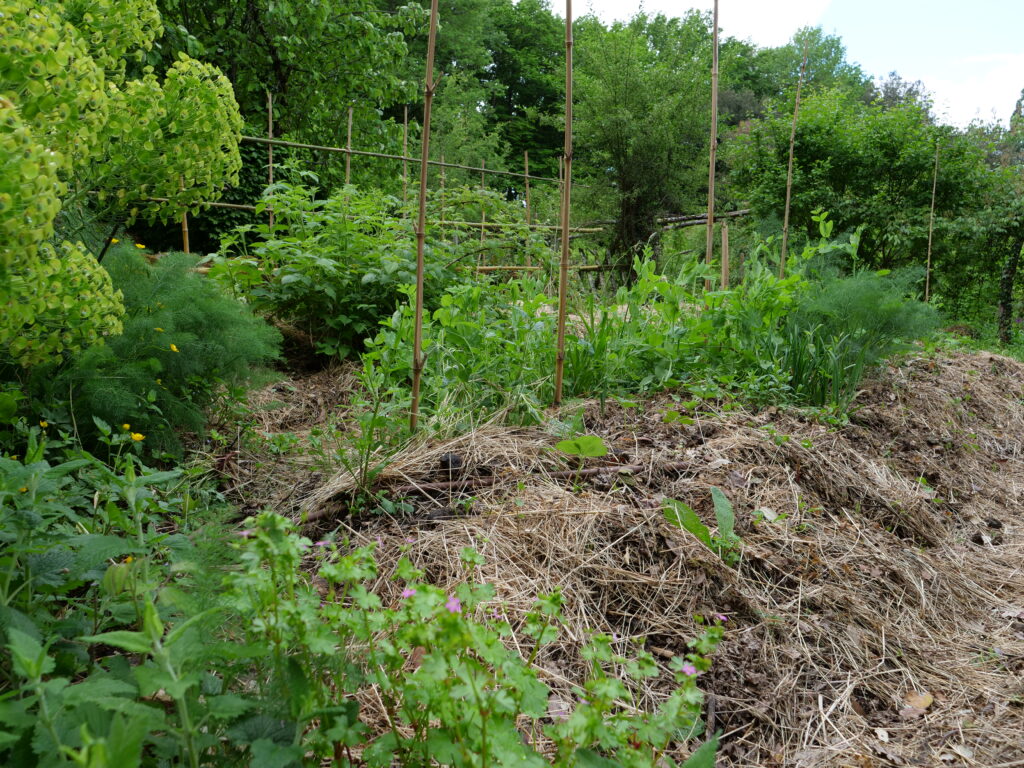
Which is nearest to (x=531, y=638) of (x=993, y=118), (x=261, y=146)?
(x=261, y=146)

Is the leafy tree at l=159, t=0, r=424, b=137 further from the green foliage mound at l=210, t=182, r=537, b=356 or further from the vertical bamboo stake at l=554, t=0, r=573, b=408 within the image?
the vertical bamboo stake at l=554, t=0, r=573, b=408

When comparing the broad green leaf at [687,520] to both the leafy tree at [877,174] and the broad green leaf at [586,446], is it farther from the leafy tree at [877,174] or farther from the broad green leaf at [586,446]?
the leafy tree at [877,174]

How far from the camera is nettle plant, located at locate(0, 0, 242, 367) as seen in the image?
4.11 ft

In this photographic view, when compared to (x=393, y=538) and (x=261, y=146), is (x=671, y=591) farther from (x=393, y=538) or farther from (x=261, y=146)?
(x=261, y=146)

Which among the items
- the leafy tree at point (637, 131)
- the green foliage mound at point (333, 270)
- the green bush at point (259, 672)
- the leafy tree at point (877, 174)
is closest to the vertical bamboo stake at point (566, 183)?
the green foliage mound at point (333, 270)

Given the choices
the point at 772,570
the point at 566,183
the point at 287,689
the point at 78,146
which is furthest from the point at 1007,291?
the point at 287,689

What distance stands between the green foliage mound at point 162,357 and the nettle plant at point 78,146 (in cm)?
15

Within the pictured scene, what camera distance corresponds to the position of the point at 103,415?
222cm

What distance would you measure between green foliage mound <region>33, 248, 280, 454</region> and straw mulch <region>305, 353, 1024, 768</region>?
78 centimetres

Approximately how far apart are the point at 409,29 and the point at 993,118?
960cm

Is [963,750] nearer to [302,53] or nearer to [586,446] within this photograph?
[586,446]

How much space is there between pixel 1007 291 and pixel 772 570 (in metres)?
8.98

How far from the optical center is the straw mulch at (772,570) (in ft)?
4.94

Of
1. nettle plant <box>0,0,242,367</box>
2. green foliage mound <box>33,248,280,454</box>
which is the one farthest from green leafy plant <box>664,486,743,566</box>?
green foliage mound <box>33,248,280,454</box>
